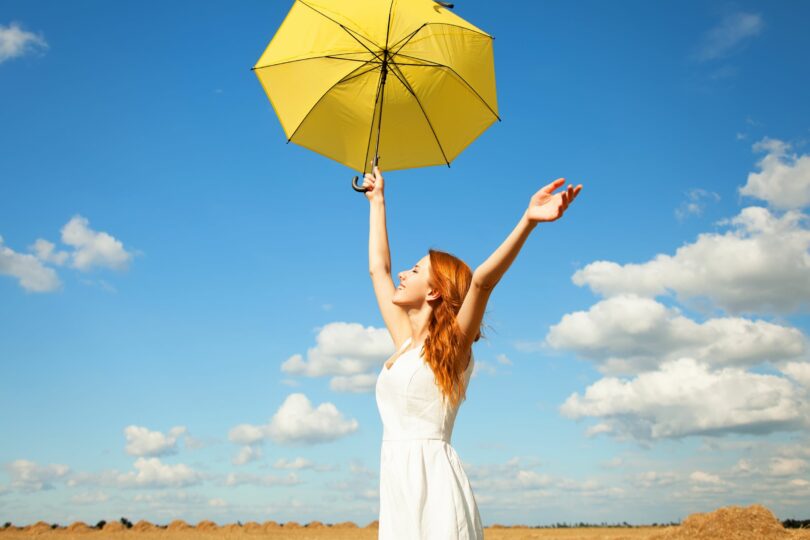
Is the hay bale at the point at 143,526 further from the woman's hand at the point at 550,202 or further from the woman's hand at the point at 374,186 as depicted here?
the woman's hand at the point at 550,202

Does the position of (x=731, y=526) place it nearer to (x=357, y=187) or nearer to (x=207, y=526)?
(x=357, y=187)

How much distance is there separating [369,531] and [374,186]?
26846mm

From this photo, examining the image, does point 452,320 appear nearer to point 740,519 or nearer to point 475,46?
point 475,46

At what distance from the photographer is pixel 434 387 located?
3832mm

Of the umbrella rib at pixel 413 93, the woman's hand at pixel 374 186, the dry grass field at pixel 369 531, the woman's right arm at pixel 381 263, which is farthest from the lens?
the dry grass field at pixel 369 531

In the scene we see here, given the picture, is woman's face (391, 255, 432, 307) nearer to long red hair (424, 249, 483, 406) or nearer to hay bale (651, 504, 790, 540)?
long red hair (424, 249, 483, 406)

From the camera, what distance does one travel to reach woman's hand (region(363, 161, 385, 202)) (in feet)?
17.1

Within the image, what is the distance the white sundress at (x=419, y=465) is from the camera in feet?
11.7

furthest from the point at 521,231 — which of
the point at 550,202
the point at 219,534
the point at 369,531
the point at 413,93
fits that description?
the point at 369,531

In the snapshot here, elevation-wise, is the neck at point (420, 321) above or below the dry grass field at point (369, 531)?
above

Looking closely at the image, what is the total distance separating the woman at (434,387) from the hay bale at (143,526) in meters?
25.4

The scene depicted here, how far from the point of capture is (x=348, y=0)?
18.5 feet

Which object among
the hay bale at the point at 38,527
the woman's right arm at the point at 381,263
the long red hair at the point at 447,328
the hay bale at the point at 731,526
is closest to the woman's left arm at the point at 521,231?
the long red hair at the point at 447,328

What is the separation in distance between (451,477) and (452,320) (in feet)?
2.71
